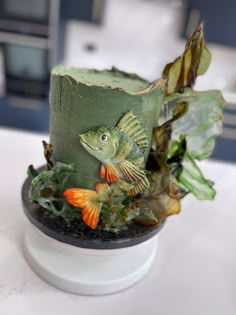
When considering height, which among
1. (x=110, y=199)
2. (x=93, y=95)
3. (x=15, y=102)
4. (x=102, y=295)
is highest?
(x=93, y=95)

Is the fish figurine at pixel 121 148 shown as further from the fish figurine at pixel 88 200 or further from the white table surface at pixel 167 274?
the white table surface at pixel 167 274

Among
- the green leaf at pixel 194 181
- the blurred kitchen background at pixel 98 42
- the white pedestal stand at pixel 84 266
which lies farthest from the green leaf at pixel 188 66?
the blurred kitchen background at pixel 98 42

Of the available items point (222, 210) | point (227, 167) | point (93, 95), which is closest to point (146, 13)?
point (227, 167)

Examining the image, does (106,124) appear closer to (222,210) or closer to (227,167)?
(222,210)

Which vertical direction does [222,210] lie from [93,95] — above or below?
below

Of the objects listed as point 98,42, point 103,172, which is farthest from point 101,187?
point 98,42

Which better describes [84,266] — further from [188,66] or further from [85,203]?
[188,66]
